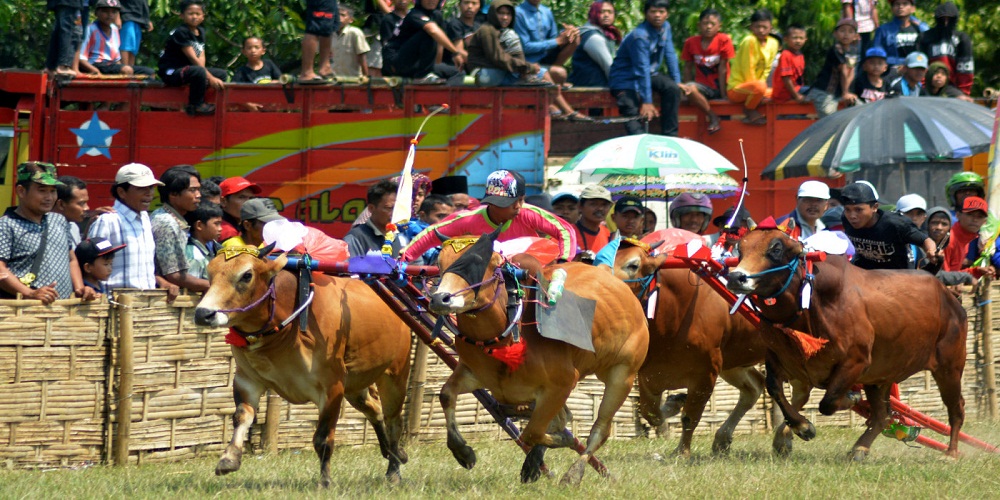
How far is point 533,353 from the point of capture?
27.8 ft

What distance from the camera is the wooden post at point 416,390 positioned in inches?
442

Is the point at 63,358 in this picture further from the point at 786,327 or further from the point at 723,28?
the point at 723,28

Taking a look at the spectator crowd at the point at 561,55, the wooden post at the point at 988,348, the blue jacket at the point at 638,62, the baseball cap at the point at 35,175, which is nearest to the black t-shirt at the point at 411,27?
the spectator crowd at the point at 561,55

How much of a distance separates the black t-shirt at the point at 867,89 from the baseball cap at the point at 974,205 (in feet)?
11.5

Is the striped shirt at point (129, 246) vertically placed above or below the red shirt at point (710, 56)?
below

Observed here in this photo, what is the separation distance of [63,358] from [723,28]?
13.8 metres

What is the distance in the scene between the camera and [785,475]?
29.8ft

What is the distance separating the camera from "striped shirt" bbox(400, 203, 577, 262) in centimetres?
915

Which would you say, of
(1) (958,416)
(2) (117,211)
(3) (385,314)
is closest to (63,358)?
(2) (117,211)

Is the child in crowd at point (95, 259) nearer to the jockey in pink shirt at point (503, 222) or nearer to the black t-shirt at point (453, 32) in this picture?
the jockey in pink shirt at point (503, 222)

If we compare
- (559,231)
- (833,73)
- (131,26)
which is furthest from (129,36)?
(559,231)

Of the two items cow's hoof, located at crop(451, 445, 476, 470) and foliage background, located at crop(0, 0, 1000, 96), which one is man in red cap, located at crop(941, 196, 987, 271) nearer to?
cow's hoof, located at crop(451, 445, 476, 470)

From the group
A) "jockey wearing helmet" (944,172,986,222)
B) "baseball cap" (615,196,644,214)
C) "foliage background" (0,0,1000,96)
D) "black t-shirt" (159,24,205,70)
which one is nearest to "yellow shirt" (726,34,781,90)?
"jockey wearing helmet" (944,172,986,222)

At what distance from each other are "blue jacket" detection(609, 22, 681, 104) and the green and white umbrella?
1.79 metres
